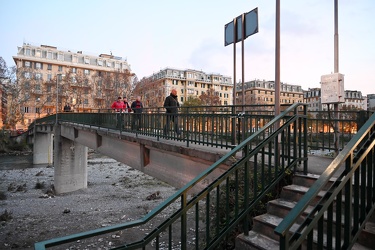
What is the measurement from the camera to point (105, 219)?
46.6 feet

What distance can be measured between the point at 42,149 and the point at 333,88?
126 feet

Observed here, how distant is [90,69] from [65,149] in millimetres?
56276

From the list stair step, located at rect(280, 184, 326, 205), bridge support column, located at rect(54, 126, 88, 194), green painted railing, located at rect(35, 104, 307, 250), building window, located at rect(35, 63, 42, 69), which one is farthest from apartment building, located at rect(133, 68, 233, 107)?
stair step, located at rect(280, 184, 326, 205)

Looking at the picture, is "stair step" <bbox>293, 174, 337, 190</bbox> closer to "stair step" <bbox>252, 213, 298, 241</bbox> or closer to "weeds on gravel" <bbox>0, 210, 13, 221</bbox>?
"stair step" <bbox>252, 213, 298, 241</bbox>

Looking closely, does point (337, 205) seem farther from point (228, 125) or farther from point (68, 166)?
point (68, 166)

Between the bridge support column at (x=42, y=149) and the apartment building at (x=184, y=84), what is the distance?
111 feet

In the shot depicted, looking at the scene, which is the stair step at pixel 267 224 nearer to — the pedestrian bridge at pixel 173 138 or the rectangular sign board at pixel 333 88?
the pedestrian bridge at pixel 173 138

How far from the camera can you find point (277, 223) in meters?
3.87

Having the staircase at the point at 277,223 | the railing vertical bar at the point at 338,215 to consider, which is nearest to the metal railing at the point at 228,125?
the staircase at the point at 277,223

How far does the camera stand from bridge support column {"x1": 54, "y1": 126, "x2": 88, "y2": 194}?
21531 millimetres

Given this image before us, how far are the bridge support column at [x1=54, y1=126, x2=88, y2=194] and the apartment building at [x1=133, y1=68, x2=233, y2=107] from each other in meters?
46.3

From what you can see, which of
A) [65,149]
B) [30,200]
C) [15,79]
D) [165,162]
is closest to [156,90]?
[15,79]

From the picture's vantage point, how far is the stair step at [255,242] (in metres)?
3.60

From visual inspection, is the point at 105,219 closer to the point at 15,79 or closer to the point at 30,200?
the point at 30,200
